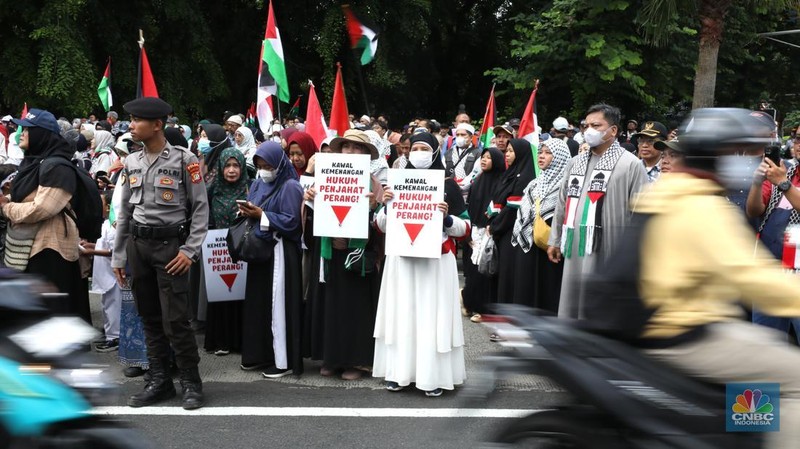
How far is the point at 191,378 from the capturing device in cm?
586

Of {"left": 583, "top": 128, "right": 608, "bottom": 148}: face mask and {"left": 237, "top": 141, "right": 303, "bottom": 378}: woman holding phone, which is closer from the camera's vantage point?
{"left": 583, "top": 128, "right": 608, "bottom": 148}: face mask

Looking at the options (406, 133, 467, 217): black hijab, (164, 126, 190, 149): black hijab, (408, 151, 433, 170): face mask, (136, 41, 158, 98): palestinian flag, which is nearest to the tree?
(406, 133, 467, 217): black hijab

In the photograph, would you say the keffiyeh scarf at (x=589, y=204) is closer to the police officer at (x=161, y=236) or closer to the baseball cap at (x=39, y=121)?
the police officer at (x=161, y=236)

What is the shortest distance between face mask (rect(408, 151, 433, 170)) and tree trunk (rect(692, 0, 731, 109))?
1127 centimetres

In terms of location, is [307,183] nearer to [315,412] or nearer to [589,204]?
[315,412]

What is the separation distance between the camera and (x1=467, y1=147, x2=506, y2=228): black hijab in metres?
8.87

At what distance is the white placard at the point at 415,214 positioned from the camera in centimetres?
614

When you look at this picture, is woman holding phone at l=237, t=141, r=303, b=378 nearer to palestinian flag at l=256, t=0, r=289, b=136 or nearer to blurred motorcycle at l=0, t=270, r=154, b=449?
palestinian flag at l=256, t=0, r=289, b=136

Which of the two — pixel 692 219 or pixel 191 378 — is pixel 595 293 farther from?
pixel 191 378

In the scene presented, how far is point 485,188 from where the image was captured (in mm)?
8977

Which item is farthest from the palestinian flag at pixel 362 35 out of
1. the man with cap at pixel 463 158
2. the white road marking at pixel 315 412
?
the white road marking at pixel 315 412

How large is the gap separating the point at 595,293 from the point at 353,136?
3.70m

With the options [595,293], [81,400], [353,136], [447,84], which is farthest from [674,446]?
[447,84]

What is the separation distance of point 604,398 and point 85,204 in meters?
4.90
